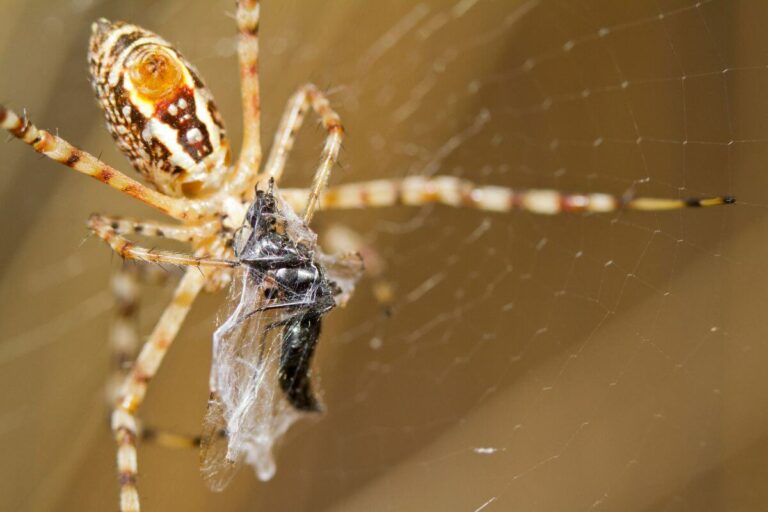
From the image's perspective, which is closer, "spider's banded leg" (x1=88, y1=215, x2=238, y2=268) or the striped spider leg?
"spider's banded leg" (x1=88, y1=215, x2=238, y2=268)

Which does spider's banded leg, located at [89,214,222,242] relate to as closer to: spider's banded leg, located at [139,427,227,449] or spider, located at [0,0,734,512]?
spider, located at [0,0,734,512]

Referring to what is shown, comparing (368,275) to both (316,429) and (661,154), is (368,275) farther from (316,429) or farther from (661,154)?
(661,154)

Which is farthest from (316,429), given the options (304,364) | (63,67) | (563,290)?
(63,67)

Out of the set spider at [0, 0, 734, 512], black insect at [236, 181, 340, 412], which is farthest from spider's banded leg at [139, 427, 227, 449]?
black insect at [236, 181, 340, 412]

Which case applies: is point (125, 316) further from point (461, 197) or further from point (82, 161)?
point (461, 197)

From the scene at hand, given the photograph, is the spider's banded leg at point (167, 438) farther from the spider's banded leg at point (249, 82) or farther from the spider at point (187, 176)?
the spider's banded leg at point (249, 82)

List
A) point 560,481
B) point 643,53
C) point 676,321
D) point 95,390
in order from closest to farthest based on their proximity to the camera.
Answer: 1. point 676,321
2. point 560,481
3. point 643,53
4. point 95,390

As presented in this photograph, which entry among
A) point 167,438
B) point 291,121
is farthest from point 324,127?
point 167,438
